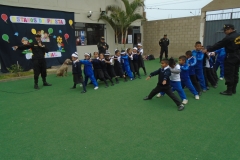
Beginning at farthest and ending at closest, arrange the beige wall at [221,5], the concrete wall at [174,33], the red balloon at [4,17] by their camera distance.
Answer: the concrete wall at [174,33] → the beige wall at [221,5] → the red balloon at [4,17]

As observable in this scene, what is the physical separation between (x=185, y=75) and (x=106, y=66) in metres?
2.99

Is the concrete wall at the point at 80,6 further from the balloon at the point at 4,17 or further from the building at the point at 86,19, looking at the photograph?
the balloon at the point at 4,17

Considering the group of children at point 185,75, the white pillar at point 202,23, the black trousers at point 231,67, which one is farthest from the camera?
the white pillar at point 202,23

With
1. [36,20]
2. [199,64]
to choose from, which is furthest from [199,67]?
[36,20]

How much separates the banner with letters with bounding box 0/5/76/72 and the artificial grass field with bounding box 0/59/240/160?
3851 mm

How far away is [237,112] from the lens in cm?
403

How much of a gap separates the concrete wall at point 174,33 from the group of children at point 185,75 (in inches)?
308

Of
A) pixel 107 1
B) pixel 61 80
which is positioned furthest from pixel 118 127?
pixel 107 1

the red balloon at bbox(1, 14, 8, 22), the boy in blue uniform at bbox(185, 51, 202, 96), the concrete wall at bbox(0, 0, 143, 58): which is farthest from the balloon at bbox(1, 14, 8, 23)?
the boy in blue uniform at bbox(185, 51, 202, 96)

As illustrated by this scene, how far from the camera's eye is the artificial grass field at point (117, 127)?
8.85 ft

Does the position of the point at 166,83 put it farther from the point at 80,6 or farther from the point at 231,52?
the point at 80,6

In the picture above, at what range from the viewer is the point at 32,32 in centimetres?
922

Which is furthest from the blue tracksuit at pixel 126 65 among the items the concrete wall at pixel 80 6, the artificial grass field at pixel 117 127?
the concrete wall at pixel 80 6

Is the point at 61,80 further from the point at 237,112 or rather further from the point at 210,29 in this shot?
the point at 210,29
